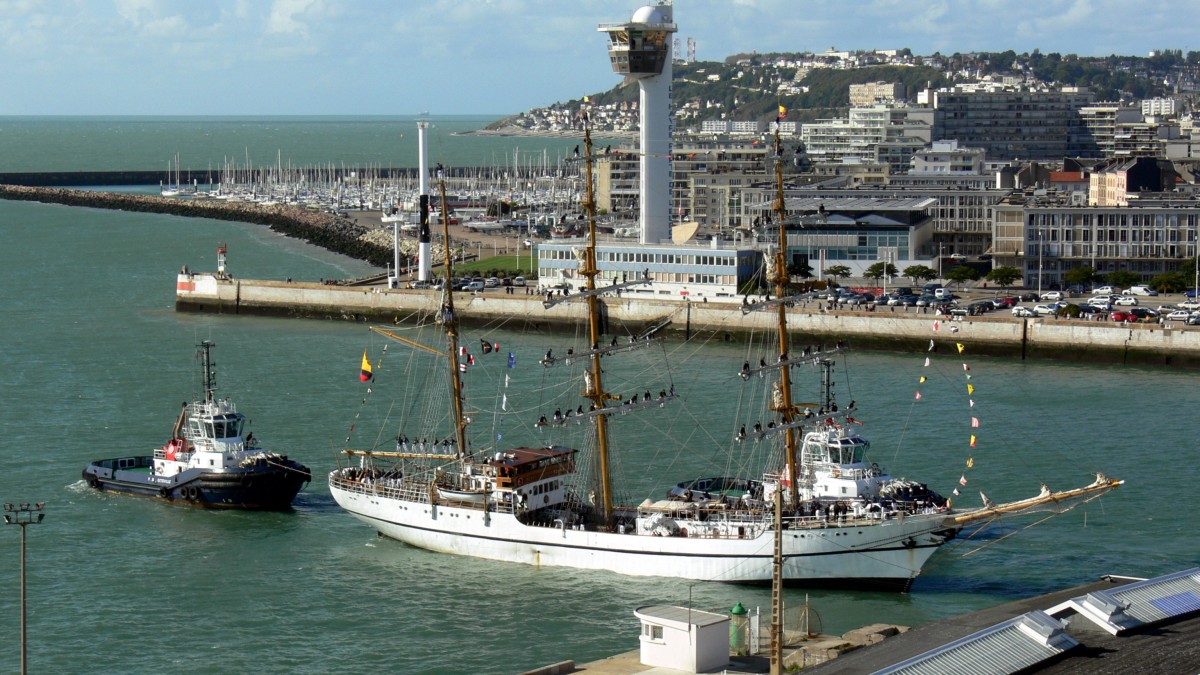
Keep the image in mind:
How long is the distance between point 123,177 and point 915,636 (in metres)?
155

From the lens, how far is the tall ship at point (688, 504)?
31516mm

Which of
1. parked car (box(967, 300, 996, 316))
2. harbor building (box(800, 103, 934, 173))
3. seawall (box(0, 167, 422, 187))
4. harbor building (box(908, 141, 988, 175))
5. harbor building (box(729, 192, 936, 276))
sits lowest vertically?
parked car (box(967, 300, 996, 316))

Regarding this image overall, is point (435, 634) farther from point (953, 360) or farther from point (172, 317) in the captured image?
point (172, 317)

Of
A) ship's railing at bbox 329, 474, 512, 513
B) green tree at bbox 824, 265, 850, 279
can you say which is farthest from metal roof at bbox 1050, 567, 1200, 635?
green tree at bbox 824, 265, 850, 279

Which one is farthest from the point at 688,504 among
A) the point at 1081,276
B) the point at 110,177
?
the point at 110,177

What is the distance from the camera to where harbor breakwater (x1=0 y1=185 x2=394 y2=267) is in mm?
98562

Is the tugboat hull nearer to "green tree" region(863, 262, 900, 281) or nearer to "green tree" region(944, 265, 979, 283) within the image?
"green tree" region(944, 265, 979, 283)

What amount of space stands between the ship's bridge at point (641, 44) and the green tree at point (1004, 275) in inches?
653

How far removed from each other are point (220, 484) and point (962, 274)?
137 feet

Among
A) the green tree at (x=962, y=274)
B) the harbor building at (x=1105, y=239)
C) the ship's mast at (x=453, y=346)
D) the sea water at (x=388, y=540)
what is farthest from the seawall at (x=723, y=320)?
the ship's mast at (x=453, y=346)

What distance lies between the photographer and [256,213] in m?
123

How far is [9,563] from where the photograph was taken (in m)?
33.1

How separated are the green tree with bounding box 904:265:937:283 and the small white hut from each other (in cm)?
5331

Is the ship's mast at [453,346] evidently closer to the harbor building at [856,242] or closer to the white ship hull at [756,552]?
the white ship hull at [756,552]
